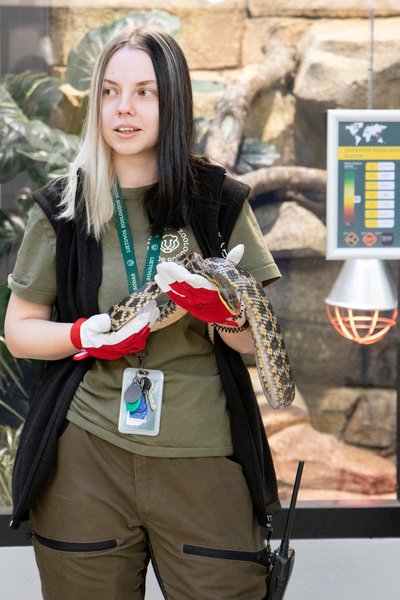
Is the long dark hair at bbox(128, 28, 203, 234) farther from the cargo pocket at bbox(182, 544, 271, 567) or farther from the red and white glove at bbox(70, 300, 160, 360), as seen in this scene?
the cargo pocket at bbox(182, 544, 271, 567)

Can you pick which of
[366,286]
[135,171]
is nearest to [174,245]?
[135,171]

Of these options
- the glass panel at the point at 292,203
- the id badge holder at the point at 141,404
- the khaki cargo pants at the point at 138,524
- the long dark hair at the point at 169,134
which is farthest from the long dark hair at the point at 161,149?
the glass panel at the point at 292,203

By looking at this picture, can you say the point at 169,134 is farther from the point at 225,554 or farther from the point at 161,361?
the point at 225,554

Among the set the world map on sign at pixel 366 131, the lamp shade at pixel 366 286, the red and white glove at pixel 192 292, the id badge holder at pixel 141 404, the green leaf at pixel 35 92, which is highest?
the green leaf at pixel 35 92

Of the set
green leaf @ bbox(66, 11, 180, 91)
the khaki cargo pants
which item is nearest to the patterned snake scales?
the khaki cargo pants

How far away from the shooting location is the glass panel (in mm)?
3721

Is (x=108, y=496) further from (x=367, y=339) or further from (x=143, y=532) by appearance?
(x=367, y=339)

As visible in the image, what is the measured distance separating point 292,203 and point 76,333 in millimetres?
1728

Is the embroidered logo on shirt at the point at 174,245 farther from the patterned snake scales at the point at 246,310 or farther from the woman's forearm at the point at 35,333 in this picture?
the woman's forearm at the point at 35,333

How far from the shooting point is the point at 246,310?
232 centimetres

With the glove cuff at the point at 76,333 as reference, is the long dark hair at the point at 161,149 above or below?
above

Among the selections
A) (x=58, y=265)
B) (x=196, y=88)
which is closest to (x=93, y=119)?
(x=58, y=265)

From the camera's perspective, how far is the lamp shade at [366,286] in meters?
3.65

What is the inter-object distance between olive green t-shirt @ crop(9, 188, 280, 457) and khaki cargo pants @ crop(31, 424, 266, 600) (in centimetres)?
4
